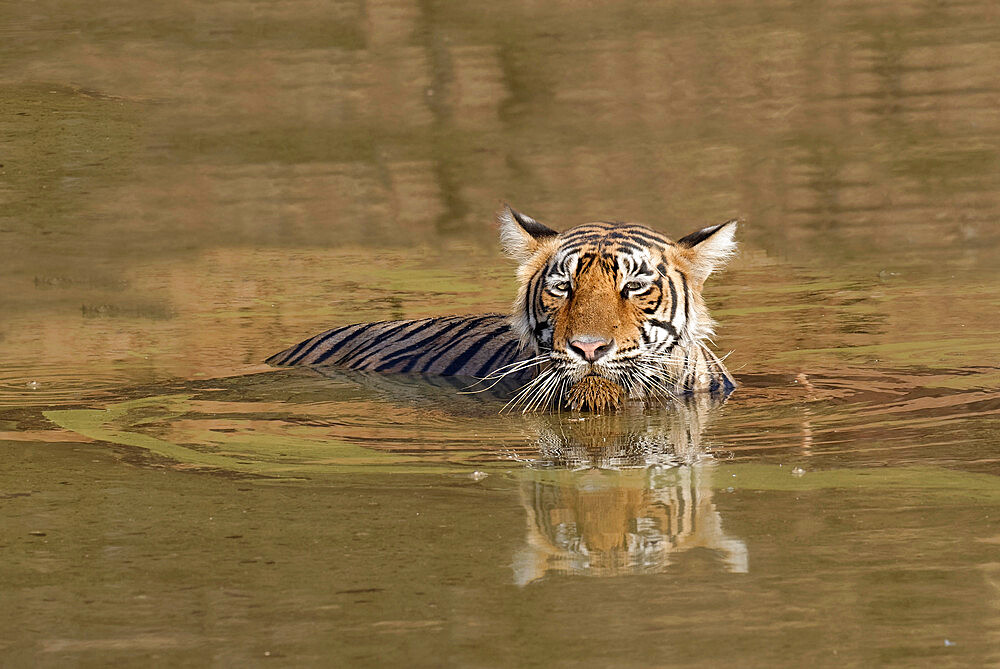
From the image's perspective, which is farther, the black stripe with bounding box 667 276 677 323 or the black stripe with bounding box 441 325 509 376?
the black stripe with bounding box 441 325 509 376

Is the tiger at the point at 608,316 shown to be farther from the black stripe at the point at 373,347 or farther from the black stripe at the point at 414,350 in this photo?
the black stripe at the point at 373,347

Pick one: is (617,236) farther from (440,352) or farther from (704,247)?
(440,352)

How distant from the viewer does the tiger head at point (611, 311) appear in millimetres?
5402

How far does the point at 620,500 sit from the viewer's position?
4.21 metres

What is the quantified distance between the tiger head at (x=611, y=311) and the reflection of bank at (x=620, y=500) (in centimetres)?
18

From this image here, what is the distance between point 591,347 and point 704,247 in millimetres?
775

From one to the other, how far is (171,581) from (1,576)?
0.36 m

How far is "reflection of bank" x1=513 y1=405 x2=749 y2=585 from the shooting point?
144 inches

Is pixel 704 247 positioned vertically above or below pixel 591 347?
above

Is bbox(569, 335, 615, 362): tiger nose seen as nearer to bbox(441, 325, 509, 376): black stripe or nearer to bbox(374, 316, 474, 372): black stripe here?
bbox(441, 325, 509, 376): black stripe

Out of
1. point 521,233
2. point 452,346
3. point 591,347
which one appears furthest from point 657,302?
point 452,346

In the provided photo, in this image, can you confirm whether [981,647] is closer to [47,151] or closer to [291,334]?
[291,334]

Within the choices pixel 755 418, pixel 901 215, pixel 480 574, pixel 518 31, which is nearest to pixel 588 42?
pixel 518 31

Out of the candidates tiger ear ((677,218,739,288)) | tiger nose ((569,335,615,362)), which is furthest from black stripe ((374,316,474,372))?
tiger nose ((569,335,615,362))
